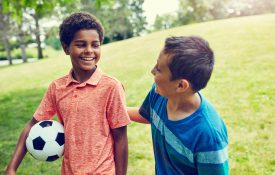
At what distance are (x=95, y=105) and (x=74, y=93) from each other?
0.19 meters

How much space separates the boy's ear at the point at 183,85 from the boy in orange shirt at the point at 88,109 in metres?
0.56

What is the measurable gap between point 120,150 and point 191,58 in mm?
945

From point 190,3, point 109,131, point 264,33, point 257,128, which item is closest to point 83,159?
point 109,131

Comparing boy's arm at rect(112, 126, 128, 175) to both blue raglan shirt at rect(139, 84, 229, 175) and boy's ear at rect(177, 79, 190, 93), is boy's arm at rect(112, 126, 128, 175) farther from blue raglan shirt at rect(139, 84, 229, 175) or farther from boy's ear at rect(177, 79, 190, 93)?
boy's ear at rect(177, 79, 190, 93)

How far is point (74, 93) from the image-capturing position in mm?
2520

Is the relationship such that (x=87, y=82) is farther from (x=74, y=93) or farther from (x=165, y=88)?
(x=165, y=88)

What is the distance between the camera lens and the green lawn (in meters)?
5.00

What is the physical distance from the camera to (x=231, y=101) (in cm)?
773

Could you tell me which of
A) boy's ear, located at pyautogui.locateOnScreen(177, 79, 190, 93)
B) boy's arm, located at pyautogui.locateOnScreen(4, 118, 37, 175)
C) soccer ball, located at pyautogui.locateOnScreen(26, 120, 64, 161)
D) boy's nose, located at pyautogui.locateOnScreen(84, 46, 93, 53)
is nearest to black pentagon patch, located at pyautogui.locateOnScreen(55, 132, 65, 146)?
soccer ball, located at pyautogui.locateOnScreen(26, 120, 64, 161)

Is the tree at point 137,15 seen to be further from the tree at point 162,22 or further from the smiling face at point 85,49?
the smiling face at point 85,49

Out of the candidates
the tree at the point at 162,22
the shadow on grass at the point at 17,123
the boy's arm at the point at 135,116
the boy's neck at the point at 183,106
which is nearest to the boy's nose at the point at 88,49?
the boy's arm at the point at 135,116

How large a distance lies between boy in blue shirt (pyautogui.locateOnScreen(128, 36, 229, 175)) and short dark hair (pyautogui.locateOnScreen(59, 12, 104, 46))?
72 centimetres

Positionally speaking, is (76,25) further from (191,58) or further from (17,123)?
(17,123)

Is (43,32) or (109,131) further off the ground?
(109,131)
